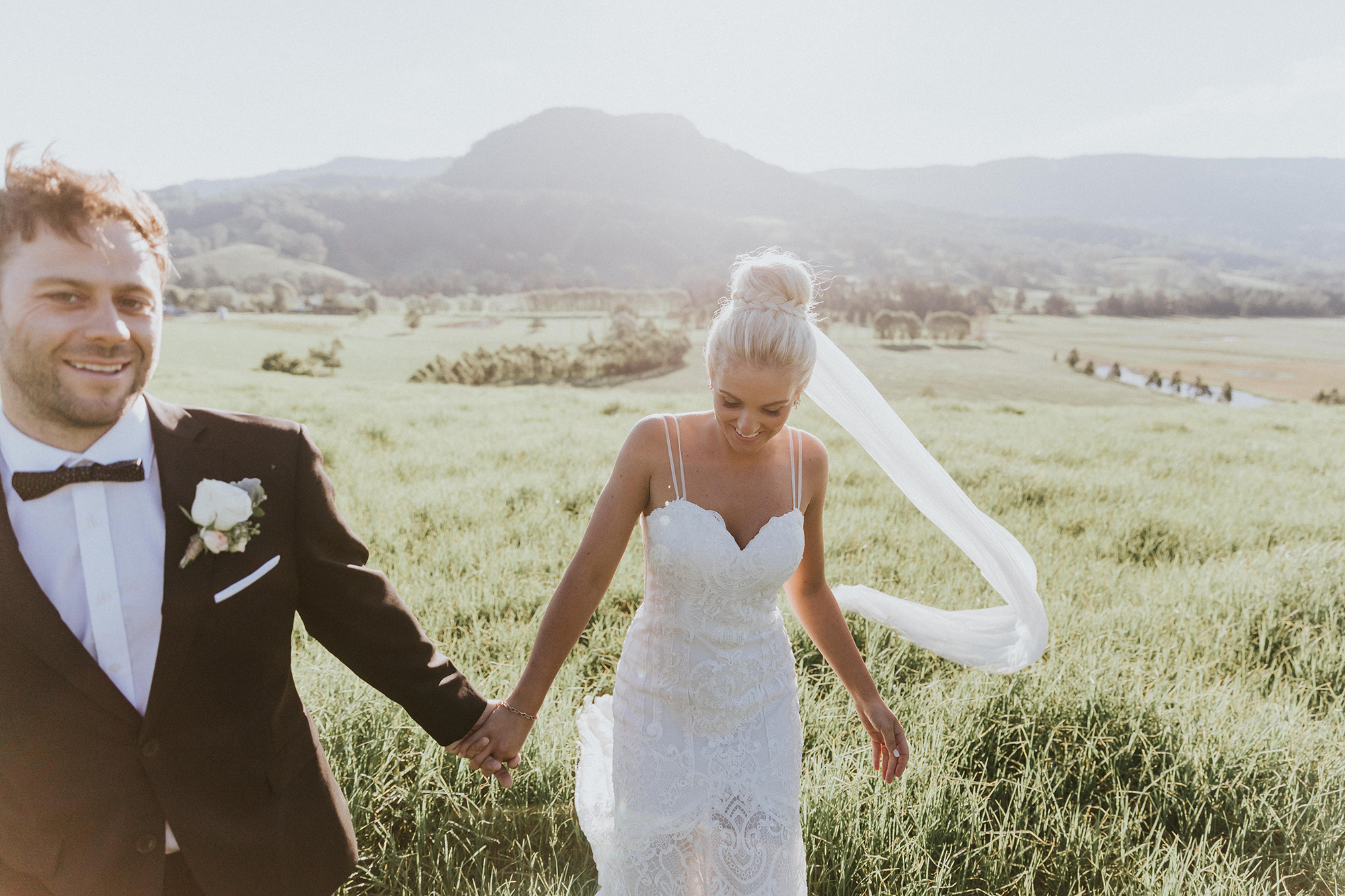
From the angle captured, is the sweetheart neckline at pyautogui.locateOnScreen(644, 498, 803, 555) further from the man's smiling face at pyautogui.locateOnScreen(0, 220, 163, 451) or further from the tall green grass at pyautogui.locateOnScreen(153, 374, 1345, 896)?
the man's smiling face at pyautogui.locateOnScreen(0, 220, 163, 451)

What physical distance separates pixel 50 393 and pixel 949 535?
133 inches

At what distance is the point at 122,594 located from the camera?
5.18 ft

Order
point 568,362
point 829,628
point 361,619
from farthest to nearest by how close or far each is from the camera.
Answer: point 568,362, point 829,628, point 361,619

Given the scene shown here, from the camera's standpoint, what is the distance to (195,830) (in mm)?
1643

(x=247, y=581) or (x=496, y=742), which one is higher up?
(x=247, y=581)

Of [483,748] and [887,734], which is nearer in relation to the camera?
[483,748]

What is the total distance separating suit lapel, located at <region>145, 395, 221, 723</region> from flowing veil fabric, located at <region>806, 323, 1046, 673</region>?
2.24m

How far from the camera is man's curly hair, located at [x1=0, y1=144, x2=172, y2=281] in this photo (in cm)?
141

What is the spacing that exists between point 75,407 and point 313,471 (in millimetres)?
539

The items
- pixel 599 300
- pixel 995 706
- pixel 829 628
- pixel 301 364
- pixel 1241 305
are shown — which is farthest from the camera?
pixel 1241 305

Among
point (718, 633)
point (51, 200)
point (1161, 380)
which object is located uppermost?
point (51, 200)

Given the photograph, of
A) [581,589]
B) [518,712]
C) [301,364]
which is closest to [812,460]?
[581,589]

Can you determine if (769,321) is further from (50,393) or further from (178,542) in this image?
(50,393)

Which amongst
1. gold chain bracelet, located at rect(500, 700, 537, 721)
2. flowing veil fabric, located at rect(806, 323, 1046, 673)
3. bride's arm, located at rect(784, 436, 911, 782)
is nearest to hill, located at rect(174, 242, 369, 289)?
flowing veil fabric, located at rect(806, 323, 1046, 673)
